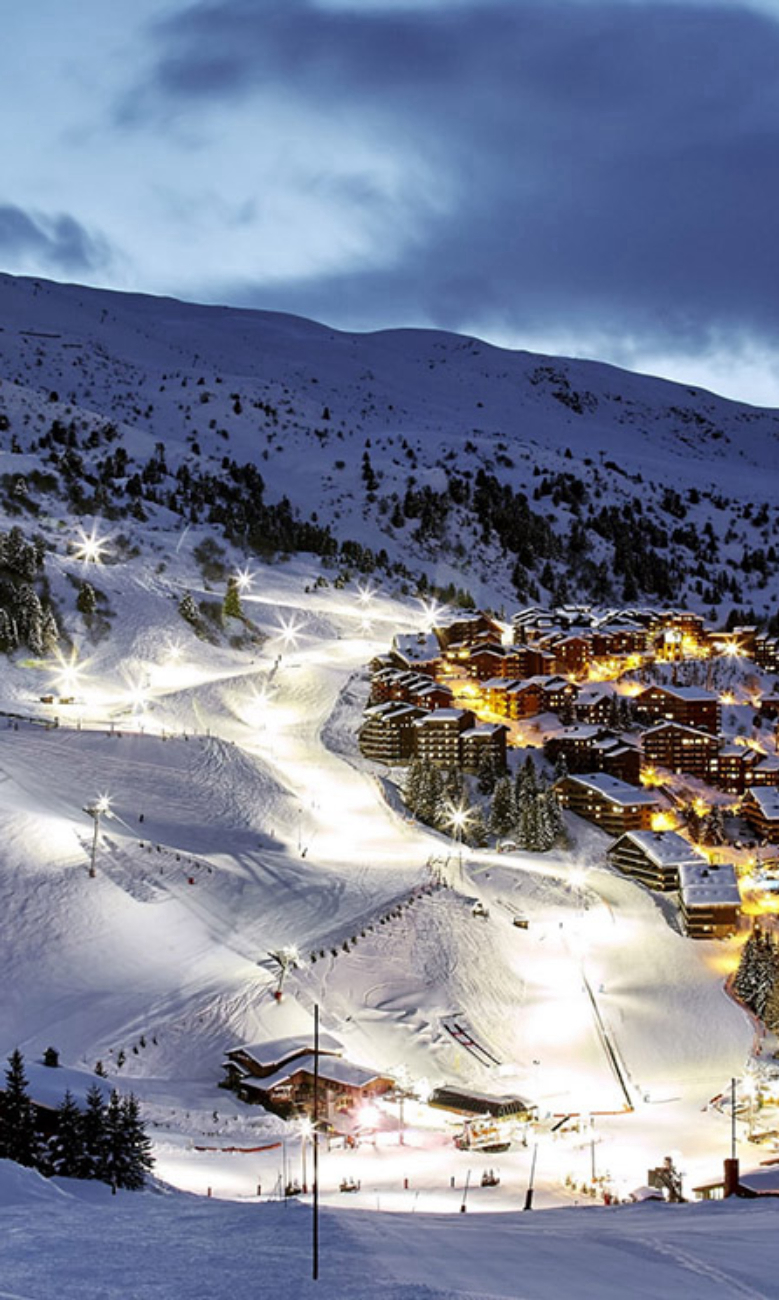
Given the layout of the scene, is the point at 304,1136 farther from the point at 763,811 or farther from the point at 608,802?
the point at 763,811

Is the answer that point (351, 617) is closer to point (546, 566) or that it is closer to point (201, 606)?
point (201, 606)

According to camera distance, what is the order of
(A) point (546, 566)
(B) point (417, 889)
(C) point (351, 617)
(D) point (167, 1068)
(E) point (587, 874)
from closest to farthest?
1. (D) point (167, 1068)
2. (B) point (417, 889)
3. (E) point (587, 874)
4. (C) point (351, 617)
5. (A) point (546, 566)

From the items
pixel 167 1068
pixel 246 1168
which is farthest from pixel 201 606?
pixel 246 1168

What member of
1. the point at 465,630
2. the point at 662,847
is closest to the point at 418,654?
the point at 465,630

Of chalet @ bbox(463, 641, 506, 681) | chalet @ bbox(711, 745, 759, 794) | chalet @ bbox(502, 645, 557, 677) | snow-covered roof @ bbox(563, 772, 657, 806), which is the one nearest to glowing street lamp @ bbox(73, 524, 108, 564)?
chalet @ bbox(463, 641, 506, 681)

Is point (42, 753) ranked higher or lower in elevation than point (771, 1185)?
higher

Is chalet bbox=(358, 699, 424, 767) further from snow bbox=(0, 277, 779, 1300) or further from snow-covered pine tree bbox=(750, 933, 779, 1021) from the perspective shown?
snow-covered pine tree bbox=(750, 933, 779, 1021)

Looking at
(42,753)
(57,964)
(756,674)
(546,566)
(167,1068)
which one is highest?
(546,566)
